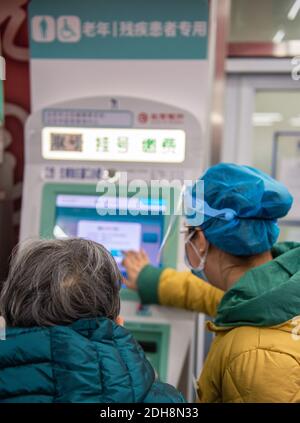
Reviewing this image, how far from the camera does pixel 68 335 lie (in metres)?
0.85

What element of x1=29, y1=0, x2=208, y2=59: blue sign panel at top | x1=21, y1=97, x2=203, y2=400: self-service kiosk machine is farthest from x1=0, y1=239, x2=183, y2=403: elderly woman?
x1=29, y1=0, x2=208, y2=59: blue sign panel at top

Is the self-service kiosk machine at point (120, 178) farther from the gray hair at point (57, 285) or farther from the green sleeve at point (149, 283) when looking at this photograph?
the gray hair at point (57, 285)

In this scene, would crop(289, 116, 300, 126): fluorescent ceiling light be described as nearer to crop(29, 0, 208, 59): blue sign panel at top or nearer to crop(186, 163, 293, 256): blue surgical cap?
crop(29, 0, 208, 59): blue sign panel at top

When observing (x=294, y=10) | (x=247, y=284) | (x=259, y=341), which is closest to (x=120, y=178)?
(x=247, y=284)

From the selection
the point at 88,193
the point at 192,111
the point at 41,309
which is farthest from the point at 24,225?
the point at 41,309

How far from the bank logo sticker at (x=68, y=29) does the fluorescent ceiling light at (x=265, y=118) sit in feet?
3.91

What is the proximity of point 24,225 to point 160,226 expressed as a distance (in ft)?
1.78

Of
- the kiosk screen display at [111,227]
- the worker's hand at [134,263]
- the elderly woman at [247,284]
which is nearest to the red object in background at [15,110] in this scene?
the kiosk screen display at [111,227]

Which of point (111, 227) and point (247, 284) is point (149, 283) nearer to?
point (111, 227)

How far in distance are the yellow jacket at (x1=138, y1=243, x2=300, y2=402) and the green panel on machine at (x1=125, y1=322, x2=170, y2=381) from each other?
0.44m

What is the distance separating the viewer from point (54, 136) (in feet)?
5.67

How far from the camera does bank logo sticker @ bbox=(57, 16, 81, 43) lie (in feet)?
5.59

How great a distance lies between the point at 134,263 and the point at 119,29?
33.2 inches

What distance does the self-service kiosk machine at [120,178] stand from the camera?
1583mm
